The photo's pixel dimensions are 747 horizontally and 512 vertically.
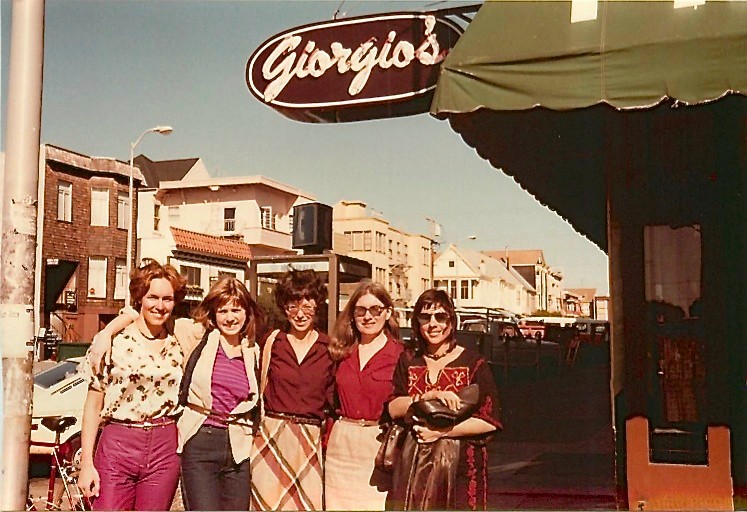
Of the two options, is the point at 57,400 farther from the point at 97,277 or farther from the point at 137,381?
the point at 137,381

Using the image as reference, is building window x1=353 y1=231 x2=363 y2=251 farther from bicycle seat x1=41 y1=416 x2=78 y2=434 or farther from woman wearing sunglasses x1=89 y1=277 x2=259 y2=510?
bicycle seat x1=41 y1=416 x2=78 y2=434

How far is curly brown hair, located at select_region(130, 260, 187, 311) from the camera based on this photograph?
6.20 meters

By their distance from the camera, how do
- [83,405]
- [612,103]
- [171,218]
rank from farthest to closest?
[171,218] < [83,405] < [612,103]

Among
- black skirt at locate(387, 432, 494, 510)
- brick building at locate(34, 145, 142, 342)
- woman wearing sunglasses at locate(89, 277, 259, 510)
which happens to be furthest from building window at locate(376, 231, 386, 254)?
brick building at locate(34, 145, 142, 342)

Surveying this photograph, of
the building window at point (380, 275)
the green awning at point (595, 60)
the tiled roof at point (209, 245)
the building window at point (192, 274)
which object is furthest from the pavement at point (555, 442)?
the green awning at point (595, 60)

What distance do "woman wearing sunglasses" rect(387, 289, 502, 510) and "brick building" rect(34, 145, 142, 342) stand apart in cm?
225

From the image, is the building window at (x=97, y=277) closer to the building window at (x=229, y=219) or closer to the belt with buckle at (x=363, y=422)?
the building window at (x=229, y=219)

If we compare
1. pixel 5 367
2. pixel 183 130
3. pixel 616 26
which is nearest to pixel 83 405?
pixel 5 367

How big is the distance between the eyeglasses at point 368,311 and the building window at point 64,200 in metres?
2.33

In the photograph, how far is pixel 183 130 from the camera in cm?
650

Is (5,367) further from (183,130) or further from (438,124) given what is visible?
(438,124)

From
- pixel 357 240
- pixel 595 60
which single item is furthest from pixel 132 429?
pixel 595 60

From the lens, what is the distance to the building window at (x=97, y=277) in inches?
254

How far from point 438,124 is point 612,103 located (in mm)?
1499
